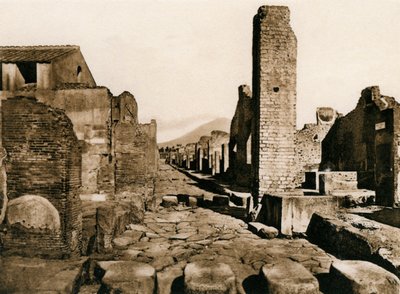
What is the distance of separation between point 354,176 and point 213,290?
713 cm

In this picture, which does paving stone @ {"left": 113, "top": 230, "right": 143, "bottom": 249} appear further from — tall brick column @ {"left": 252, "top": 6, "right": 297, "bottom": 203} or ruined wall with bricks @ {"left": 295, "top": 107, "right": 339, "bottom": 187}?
ruined wall with bricks @ {"left": 295, "top": 107, "right": 339, "bottom": 187}

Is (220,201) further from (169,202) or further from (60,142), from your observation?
(60,142)

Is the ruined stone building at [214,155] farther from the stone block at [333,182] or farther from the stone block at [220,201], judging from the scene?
the stone block at [333,182]

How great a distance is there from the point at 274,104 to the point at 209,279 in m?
5.92

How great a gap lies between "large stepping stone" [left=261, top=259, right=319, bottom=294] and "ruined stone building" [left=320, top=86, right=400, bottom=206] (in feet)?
21.5

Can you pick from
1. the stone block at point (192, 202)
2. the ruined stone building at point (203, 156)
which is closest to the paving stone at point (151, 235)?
the stone block at point (192, 202)

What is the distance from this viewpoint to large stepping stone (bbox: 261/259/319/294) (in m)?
3.89

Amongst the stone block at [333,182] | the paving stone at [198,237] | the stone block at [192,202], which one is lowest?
the paving stone at [198,237]

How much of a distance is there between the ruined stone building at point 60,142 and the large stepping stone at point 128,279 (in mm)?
1316

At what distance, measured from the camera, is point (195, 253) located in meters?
6.16

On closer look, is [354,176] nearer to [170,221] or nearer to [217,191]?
[170,221]

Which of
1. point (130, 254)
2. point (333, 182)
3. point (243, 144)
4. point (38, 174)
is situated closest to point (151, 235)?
point (130, 254)

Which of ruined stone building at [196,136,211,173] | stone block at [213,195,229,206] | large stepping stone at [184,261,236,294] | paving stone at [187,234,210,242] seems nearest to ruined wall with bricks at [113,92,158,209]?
→ stone block at [213,195,229,206]

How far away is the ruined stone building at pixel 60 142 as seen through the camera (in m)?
5.19
